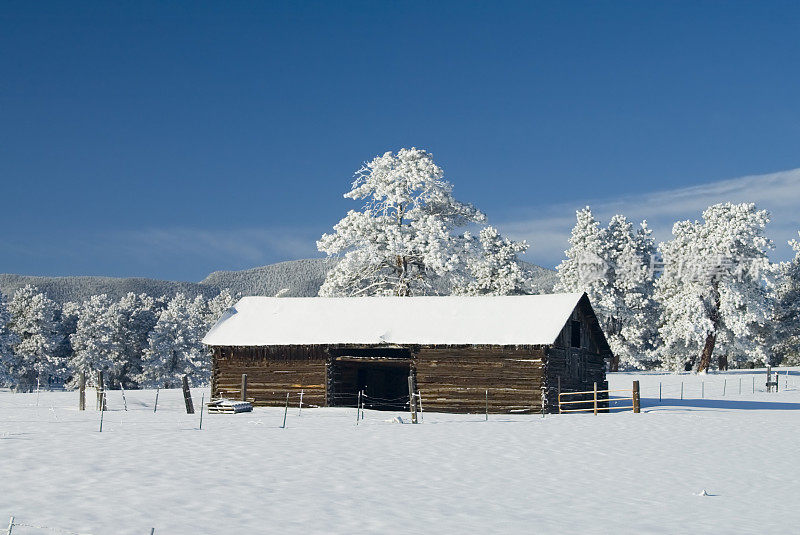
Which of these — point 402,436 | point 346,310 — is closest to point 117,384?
point 346,310

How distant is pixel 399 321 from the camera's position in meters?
37.3

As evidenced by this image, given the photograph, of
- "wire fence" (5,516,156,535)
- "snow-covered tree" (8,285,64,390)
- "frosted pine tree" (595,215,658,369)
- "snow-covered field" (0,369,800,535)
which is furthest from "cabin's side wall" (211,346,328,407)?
"snow-covered tree" (8,285,64,390)

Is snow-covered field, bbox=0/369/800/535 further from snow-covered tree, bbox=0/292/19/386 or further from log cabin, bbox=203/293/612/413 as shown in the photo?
snow-covered tree, bbox=0/292/19/386

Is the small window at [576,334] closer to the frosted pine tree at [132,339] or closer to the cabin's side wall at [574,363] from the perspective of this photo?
the cabin's side wall at [574,363]

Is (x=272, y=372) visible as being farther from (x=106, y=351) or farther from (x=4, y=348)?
(x=106, y=351)

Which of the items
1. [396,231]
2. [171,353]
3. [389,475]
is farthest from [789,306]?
[389,475]

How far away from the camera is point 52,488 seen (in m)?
13.6

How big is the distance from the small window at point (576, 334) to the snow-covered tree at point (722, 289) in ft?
81.5

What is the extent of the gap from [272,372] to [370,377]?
5.56 m

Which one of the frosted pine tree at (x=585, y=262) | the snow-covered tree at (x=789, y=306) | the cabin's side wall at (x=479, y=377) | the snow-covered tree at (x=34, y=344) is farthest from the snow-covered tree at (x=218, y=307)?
the cabin's side wall at (x=479, y=377)

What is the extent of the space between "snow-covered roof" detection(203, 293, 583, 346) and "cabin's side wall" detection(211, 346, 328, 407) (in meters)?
0.59

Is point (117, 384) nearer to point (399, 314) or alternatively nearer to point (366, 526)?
point (399, 314)

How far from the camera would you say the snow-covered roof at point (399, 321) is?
34.9 metres

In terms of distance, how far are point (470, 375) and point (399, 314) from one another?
5.27 metres
